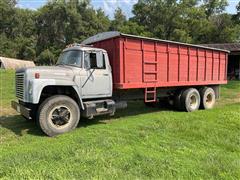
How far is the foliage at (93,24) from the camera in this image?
46306mm

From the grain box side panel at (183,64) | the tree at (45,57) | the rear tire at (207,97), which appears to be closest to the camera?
the grain box side panel at (183,64)

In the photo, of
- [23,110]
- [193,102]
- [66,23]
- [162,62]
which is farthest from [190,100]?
[66,23]

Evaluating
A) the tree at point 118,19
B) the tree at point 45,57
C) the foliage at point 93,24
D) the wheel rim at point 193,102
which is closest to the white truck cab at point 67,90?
the wheel rim at point 193,102

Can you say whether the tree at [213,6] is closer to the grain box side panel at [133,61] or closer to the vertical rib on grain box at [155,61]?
the vertical rib on grain box at [155,61]

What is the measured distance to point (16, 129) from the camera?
309 inches

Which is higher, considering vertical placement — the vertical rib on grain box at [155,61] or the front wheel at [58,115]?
the vertical rib on grain box at [155,61]

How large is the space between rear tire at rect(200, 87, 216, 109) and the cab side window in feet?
17.1

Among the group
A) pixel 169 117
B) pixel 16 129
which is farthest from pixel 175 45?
pixel 16 129

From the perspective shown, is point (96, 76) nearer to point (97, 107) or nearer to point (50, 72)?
point (97, 107)

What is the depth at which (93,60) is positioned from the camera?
8188 mm

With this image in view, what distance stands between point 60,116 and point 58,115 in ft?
0.19

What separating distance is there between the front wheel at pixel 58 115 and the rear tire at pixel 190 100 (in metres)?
4.68

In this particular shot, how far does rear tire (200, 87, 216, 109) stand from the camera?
1152 centimetres

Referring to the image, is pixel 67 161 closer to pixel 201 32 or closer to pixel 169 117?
pixel 169 117
